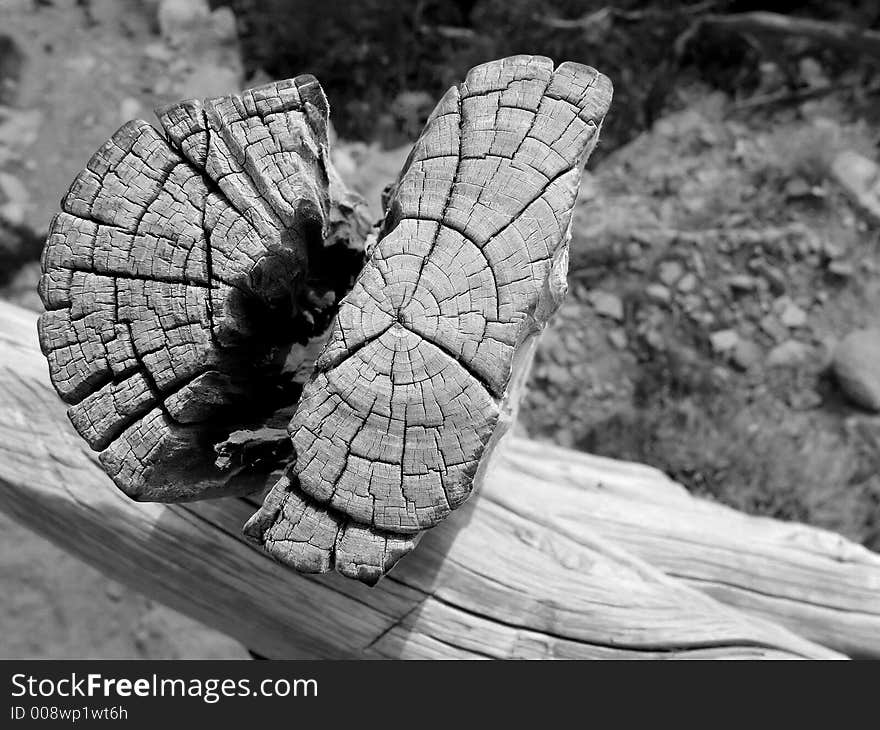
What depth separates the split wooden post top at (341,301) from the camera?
4.65 feet

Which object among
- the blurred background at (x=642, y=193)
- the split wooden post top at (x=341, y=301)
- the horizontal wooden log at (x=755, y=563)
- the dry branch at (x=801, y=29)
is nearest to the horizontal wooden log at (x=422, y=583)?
the horizontal wooden log at (x=755, y=563)

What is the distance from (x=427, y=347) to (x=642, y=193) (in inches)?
132

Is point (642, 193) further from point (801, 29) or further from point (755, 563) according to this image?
point (755, 563)

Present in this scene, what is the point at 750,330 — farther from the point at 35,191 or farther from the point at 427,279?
the point at 35,191

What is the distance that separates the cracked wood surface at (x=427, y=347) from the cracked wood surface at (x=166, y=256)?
9.0 inches

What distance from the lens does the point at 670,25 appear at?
4691 millimetres

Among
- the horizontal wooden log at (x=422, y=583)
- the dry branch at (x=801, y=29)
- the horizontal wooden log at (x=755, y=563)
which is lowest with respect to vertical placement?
the horizontal wooden log at (x=755, y=563)

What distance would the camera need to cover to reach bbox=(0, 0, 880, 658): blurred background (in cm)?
388

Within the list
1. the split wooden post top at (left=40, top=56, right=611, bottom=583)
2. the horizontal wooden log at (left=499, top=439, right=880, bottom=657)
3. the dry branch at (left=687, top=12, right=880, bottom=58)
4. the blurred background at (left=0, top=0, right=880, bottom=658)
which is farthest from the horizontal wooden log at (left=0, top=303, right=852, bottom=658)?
the dry branch at (left=687, top=12, right=880, bottom=58)

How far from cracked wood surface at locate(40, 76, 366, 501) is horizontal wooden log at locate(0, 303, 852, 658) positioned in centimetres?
66

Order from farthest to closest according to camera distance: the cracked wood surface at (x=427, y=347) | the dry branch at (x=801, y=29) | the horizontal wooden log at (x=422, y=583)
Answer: the dry branch at (x=801, y=29), the horizontal wooden log at (x=422, y=583), the cracked wood surface at (x=427, y=347)

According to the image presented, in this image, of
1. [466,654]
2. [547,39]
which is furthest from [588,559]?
[547,39]

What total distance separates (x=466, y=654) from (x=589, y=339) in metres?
2.44

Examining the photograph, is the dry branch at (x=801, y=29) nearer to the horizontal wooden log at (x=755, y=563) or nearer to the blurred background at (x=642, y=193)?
the blurred background at (x=642, y=193)
